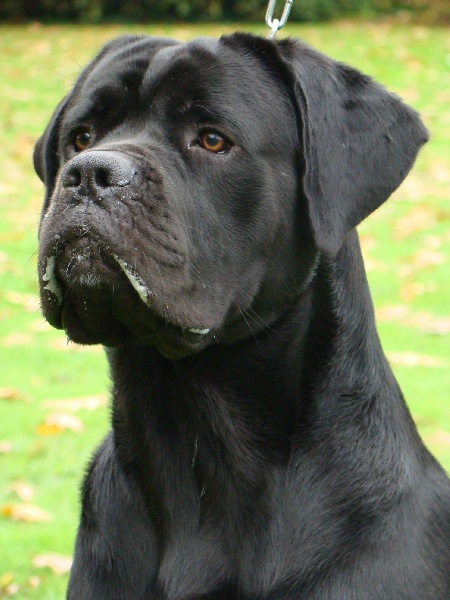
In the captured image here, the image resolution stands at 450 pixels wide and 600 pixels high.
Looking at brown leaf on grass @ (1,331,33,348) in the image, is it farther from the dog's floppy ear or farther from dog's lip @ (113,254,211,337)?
dog's lip @ (113,254,211,337)

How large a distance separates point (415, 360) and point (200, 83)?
477 centimetres

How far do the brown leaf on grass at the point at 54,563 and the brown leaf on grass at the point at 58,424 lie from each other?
5.03ft

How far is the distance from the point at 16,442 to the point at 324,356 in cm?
340

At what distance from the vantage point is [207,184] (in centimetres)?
304

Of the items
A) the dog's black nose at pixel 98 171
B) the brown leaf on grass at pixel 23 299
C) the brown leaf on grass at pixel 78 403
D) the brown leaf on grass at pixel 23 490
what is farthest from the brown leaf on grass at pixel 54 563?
the brown leaf on grass at pixel 23 299

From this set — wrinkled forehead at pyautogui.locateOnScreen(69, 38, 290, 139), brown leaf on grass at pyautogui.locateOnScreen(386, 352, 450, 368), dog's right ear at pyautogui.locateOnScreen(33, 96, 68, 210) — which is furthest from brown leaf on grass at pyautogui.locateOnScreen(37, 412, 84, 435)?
wrinkled forehead at pyautogui.locateOnScreen(69, 38, 290, 139)

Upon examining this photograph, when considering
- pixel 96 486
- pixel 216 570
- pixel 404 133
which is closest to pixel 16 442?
pixel 96 486

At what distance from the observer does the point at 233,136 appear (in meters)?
3.08

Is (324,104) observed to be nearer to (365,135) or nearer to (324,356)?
(365,135)

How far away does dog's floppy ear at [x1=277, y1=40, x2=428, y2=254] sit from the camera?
3.09 meters

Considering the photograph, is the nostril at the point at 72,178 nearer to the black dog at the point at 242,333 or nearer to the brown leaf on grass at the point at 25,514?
the black dog at the point at 242,333

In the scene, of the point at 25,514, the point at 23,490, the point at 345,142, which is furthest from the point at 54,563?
the point at 345,142

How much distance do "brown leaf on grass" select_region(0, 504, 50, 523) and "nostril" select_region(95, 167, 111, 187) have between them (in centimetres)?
288

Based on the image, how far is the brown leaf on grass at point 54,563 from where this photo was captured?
4699 mm
